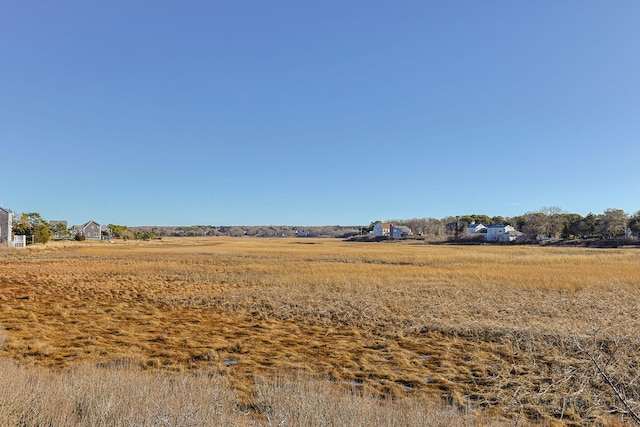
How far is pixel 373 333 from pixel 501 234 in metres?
108

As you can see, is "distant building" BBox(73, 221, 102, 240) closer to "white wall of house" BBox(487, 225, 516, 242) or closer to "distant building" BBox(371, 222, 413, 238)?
"distant building" BBox(371, 222, 413, 238)

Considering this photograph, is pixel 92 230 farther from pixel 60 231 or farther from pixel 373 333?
pixel 373 333

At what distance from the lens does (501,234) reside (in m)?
109

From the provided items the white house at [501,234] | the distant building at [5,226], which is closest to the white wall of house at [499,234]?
the white house at [501,234]

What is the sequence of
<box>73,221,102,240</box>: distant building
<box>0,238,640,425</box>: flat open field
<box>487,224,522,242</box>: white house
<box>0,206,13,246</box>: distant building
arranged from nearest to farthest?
<box>0,238,640,425</box>: flat open field
<box>0,206,13,246</box>: distant building
<box>487,224,522,242</box>: white house
<box>73,221,102,240</box>: distant building

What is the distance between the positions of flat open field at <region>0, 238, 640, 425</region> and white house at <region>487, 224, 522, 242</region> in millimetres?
87528

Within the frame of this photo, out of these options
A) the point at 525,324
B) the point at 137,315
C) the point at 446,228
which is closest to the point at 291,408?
the point at 525,324

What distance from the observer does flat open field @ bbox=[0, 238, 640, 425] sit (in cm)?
787

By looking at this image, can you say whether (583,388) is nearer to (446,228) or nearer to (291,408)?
(291,408)

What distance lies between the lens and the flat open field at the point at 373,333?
7.87 metres

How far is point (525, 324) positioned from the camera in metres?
13.0

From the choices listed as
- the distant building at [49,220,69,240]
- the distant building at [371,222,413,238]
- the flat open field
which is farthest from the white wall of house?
the distant building at [49,220,69,240]

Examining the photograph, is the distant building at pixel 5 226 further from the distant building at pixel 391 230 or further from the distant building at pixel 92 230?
the distant building at pixel 391 230

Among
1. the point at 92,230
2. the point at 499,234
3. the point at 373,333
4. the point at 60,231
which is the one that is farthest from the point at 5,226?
the point at 499,234
